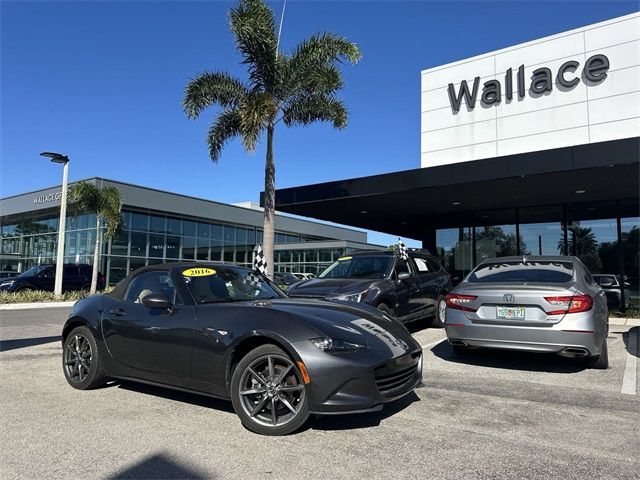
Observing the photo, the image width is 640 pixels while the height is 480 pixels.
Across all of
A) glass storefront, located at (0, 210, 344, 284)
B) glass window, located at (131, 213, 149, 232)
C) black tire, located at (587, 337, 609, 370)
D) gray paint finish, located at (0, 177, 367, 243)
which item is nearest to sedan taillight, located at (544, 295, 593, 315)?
black tire, located at (587, 337, 609, 370)

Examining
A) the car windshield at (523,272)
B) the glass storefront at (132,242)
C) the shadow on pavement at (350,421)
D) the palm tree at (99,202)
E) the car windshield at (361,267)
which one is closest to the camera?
the shadow on pavement at (350,421)

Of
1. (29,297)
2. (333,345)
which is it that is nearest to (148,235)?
(29,297)

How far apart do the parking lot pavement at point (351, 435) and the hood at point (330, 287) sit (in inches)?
96.8

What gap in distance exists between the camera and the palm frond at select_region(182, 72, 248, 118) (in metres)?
15.8

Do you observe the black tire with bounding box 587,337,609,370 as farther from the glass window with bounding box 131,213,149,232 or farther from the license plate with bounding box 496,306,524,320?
the glass window with bounding box 131,213,149,232

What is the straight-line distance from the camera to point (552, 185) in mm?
13672

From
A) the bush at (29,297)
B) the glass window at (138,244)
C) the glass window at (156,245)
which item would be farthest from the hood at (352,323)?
the glass window at (156,245)

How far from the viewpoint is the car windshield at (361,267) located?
934cm

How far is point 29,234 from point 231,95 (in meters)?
29.0

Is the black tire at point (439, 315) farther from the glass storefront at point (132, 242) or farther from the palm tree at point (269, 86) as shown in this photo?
the glass storefront at point (132, 242)

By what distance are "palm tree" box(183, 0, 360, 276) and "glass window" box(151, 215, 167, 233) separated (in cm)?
1817

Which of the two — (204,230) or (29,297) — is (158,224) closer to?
(204,230)

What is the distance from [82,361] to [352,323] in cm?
336

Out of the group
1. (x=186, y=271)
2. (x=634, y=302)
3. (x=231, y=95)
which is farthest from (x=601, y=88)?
(x=186, y=271)
